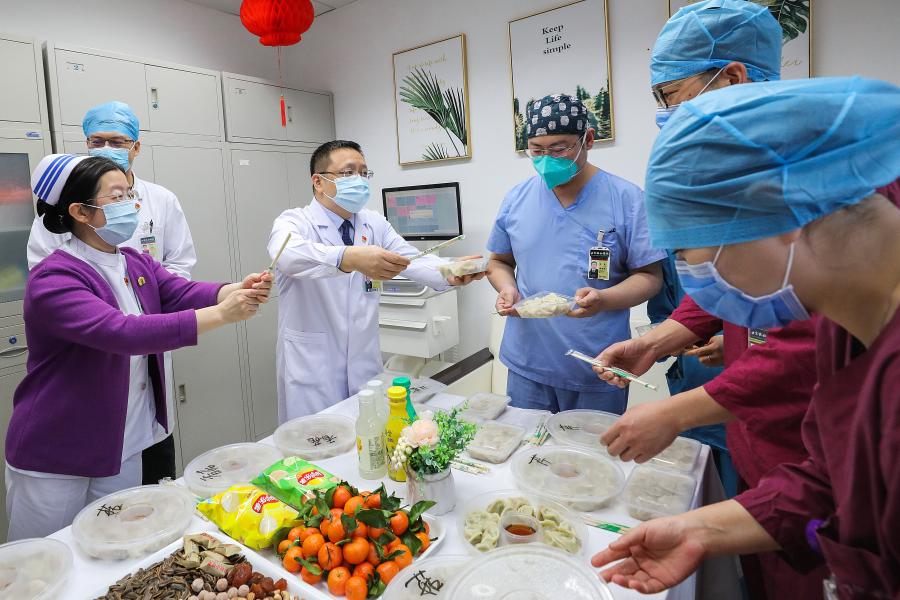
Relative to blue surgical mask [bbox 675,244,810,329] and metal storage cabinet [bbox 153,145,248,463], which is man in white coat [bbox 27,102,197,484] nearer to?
metal storage cabinet [bbox 153,145,248,463]

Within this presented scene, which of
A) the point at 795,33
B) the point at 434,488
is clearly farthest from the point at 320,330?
the point at 795,33

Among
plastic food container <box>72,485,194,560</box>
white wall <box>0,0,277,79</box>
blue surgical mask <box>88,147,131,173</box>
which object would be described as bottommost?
plastic food container <box>72,485,194,560</box>

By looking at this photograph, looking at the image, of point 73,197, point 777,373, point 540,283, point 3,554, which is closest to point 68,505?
point 3,554

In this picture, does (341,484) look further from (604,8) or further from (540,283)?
(604,8)

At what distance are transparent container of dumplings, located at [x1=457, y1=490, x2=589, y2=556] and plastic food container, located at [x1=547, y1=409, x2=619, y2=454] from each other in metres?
0.36

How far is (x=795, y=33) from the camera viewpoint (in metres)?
2.59

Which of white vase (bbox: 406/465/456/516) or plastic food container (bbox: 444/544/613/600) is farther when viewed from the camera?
white vase (bbox: 406/465/456/516)

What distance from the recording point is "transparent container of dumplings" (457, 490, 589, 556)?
1098 millimetres

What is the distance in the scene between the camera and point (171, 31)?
155 inches

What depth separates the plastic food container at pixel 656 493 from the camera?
123 cm

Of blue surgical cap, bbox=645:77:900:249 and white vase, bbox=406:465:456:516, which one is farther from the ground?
blue surgical cap, bbox=645:77:900:249

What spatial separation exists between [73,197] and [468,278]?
1.43 m

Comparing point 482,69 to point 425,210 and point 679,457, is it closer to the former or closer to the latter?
point 425,210

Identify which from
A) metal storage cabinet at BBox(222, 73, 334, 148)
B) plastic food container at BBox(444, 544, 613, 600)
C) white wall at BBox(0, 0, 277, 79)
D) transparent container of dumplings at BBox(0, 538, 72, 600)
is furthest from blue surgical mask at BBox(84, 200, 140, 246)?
metal storage cabinet at BBox(222, 73, 334, 148)
